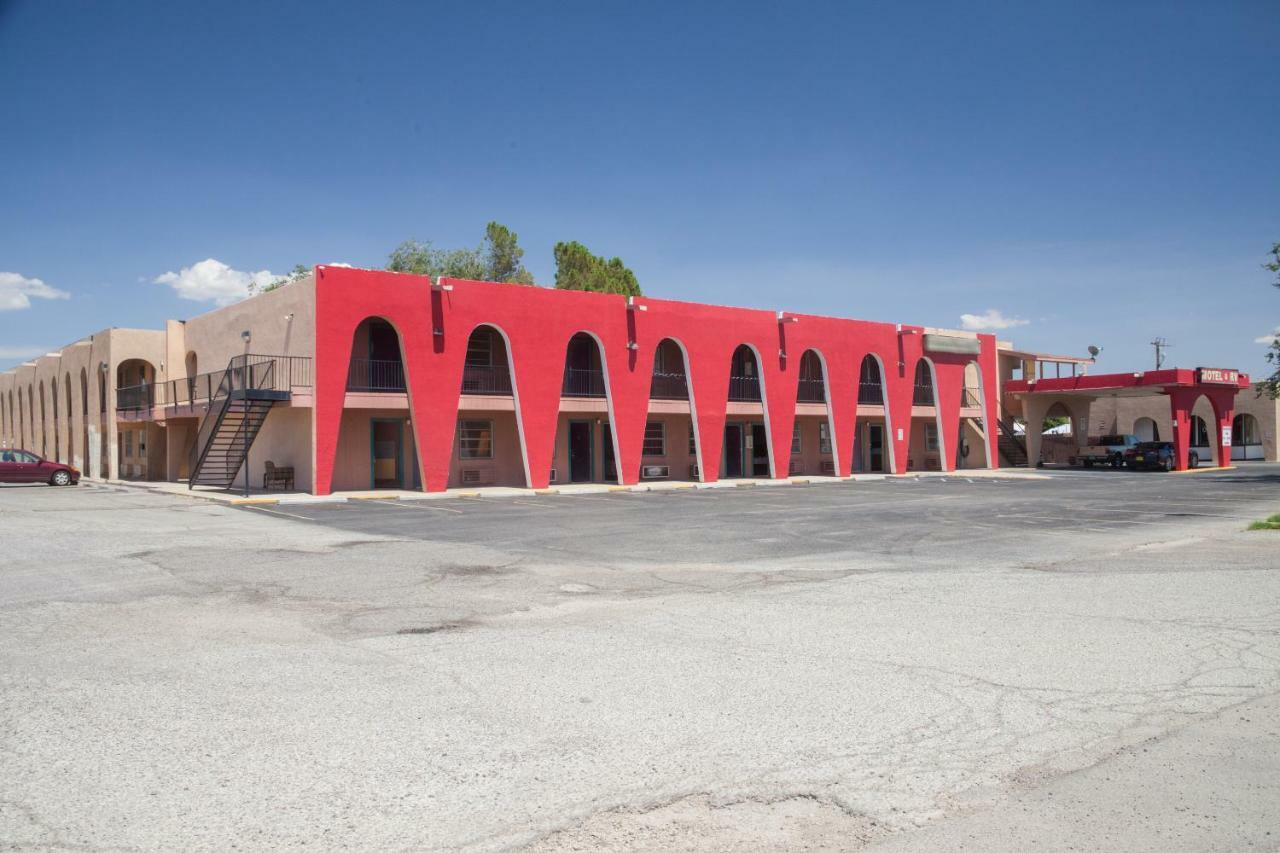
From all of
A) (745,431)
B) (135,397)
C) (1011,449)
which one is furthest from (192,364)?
(1011,449)

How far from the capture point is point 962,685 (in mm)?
6516

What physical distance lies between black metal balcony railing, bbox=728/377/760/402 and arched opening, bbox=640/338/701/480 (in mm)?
2254

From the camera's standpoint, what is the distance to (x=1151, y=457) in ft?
148

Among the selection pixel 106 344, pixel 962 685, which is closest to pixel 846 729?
pixel 962 685

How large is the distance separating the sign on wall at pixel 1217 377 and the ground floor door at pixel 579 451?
99.3 feet

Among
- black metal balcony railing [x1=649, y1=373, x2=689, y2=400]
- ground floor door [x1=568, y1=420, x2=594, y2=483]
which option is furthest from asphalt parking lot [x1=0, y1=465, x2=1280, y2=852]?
black metal balcony railing [x1=649, y1=373, x2=689, y2=400]

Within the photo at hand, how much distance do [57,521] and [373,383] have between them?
40.6 ft

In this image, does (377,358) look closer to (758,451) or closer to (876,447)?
(758,451)

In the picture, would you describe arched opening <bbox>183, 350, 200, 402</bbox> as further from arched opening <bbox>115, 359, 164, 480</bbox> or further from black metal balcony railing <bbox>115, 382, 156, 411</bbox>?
arched opening <bbox>115, 359, 164, 480</bbox>

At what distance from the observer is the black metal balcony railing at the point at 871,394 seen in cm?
4275

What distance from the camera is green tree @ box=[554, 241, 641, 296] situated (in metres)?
58.8

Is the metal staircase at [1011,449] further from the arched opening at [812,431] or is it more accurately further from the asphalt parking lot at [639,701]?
the asphalt parking lot at [639,701]

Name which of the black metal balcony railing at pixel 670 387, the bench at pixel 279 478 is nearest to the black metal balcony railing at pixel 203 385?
the bench at pixel 279 478

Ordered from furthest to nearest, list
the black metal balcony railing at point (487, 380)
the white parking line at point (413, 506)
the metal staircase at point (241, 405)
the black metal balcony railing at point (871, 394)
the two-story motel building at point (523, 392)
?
the black metal balcony railing at point (871, 394) < the black metal balcony railing at point (487, 380) < the two-story motel building at point (523, 392) < the metal staircase at point (241, 405) < the white parking line at point (413, 506)
